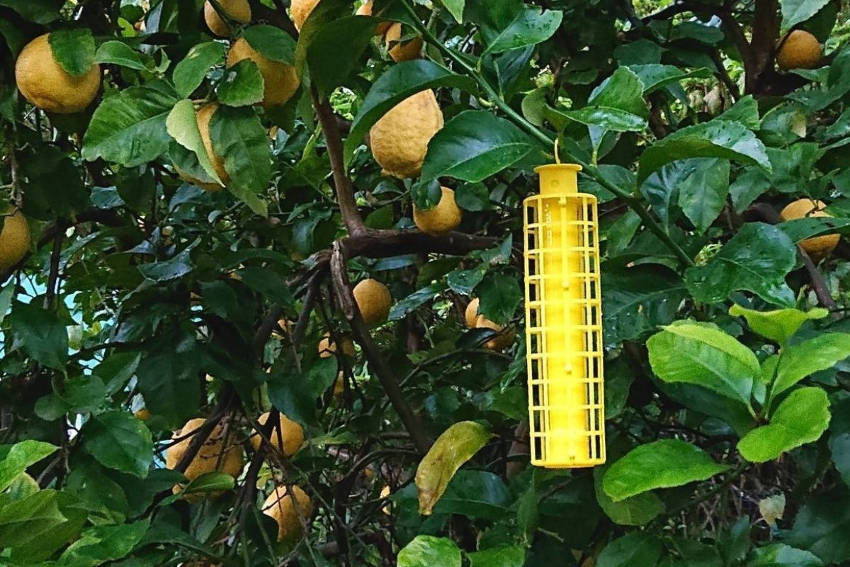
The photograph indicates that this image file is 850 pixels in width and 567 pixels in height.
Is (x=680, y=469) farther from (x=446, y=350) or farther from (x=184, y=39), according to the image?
(x=446, y=350)

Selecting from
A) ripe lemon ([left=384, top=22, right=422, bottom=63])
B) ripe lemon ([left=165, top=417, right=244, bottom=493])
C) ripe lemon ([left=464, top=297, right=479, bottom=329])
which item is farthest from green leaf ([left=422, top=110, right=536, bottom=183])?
ripe lemon ([left=464, top=297, right=479, bottom=329])

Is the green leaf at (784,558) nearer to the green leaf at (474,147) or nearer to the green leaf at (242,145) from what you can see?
the green leaf at (474,147)

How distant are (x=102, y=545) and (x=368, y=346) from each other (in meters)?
0.46

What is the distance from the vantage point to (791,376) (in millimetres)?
513

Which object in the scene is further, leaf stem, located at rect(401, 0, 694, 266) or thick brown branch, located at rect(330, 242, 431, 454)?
thick brown branch, located at rect(330, 242, 431, 454)

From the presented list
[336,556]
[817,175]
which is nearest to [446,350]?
[336,556]

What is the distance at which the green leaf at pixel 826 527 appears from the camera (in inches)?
26.6

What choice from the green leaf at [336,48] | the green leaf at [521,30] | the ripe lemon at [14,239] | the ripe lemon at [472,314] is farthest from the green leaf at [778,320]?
the ripe lemon at [472,314]

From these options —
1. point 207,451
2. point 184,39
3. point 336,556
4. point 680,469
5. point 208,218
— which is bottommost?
point 336,556

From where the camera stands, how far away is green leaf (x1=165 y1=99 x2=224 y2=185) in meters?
0.66

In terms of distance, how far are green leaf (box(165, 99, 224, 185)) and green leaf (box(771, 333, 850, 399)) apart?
38 centimetres

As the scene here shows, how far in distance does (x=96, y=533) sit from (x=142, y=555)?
0.17m

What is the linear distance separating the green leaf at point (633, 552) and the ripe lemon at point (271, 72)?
44 centimetres

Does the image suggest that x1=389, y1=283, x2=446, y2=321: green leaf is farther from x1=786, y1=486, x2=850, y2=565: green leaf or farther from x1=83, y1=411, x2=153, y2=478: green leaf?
x1=786, y1=486, x2=850, y2=565: green leaf
